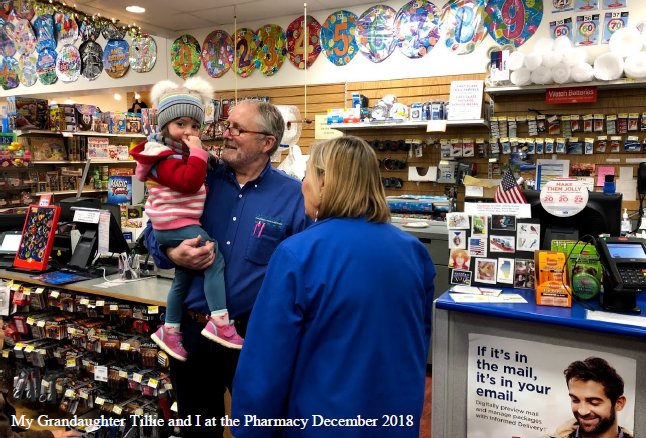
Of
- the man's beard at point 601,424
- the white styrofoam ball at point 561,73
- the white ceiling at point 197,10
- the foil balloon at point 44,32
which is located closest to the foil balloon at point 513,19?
the white styrofoam ball at point 561,73

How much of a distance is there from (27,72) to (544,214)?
9475mm

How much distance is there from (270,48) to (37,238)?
411 centimetres

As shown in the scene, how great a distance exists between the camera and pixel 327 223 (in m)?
1.36

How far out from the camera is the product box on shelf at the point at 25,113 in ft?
21.2

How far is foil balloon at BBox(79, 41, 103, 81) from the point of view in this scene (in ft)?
25.7

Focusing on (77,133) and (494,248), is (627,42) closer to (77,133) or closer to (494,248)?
(494,248)

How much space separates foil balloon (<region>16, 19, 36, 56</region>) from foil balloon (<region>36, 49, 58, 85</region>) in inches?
9.9

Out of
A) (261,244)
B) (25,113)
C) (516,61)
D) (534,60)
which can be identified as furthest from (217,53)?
(261,244)

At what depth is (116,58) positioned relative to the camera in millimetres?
7629

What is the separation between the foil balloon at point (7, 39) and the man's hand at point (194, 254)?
8.75 m

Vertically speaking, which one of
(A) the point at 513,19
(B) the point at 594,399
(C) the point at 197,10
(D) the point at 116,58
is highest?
(C) the point at 197,10

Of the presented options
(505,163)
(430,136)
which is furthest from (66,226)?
A: (505,163)

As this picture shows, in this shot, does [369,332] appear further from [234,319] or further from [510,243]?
[510,243]

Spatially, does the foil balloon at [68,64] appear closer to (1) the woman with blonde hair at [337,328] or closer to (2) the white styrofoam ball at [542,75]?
(2) the white styrofoam ball at [542,75]
